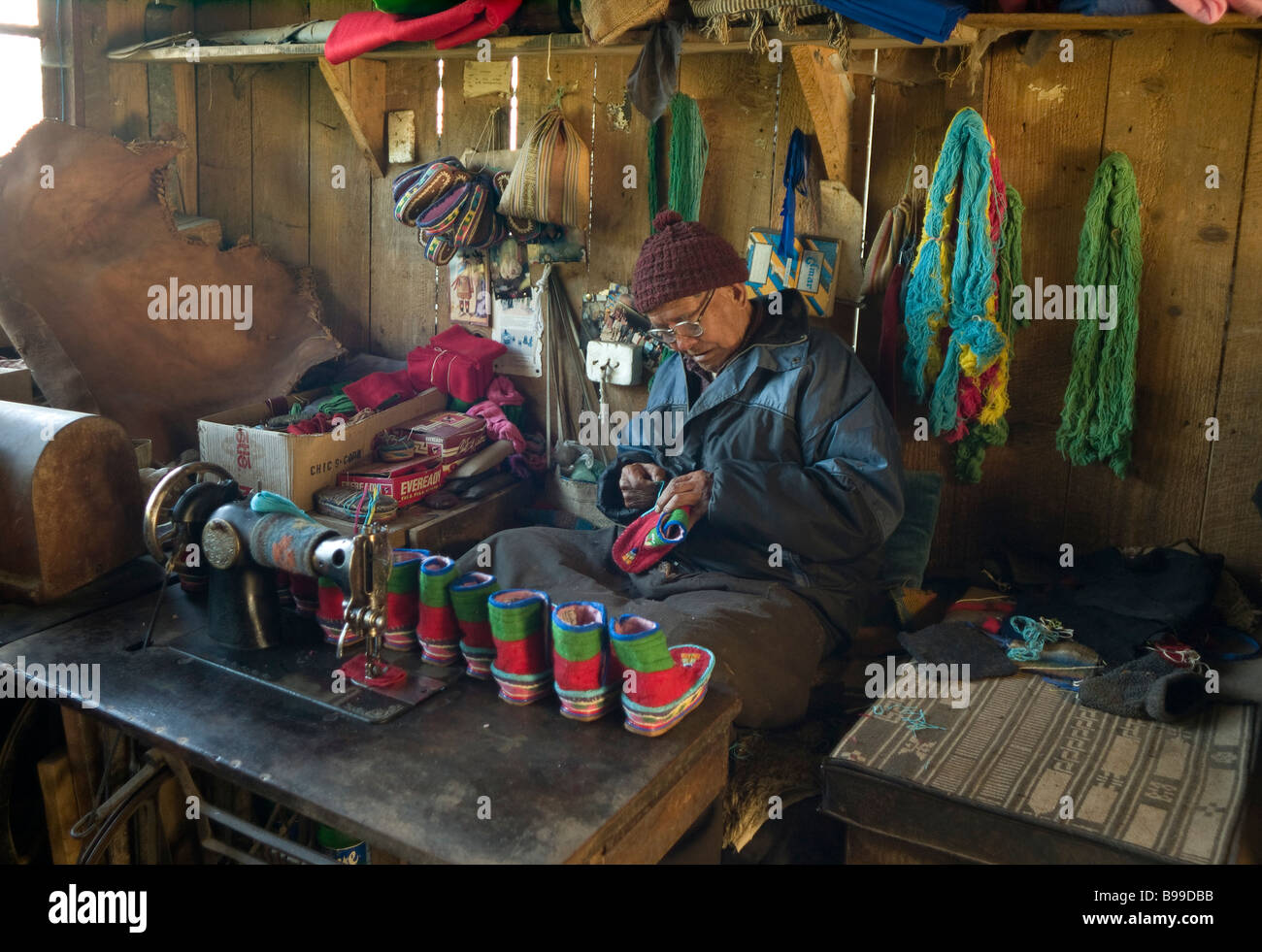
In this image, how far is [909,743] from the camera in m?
2.13

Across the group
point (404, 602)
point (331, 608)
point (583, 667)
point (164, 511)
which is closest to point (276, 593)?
point (331, 608)

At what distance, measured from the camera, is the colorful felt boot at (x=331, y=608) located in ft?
6.47

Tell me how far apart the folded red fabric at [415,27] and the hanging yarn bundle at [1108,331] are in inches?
70.7

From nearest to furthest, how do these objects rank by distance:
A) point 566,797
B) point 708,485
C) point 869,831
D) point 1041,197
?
point 566,797 → point 869,831 → point 708,485 → point 1041,197

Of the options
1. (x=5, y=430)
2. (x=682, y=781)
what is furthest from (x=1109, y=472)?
(x=5, y=430)

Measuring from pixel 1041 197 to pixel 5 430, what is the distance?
270cm

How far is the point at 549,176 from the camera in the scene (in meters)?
3.35

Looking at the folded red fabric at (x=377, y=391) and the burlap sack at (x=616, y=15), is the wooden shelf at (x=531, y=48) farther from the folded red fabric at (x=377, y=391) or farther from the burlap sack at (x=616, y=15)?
the folded red fabric at (x=377, y=391)

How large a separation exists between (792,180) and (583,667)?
193cm

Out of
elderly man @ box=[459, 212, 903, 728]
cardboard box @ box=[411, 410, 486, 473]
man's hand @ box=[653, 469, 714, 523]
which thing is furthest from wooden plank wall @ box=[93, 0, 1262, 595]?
man's hand @ box=[653, 469, 714, 523]

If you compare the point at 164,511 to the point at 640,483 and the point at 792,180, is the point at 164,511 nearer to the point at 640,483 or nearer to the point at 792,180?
the point at 640,483

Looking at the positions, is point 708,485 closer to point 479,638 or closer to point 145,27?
point 479,638

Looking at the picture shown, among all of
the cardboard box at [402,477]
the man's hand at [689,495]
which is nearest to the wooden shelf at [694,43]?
the man's hand at [689,495]
